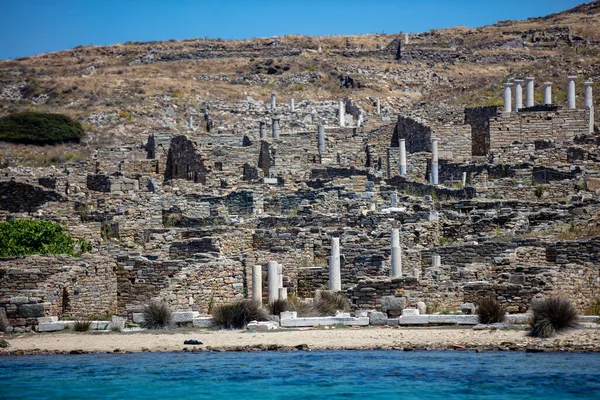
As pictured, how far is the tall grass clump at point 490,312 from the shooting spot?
3269 cm

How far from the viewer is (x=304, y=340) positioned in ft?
108

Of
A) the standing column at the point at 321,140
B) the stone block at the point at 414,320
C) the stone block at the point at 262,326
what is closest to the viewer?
the stone block at the point at 414,320

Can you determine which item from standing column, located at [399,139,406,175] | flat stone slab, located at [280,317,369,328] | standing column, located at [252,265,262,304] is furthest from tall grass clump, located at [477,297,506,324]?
standing column, located at [399,139,406,175]

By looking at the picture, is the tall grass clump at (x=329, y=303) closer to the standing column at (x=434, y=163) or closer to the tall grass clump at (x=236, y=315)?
the tall grass clump at (x=236, y=315)

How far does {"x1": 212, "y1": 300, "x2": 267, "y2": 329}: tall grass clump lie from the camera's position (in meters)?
34.5

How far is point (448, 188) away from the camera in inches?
1865

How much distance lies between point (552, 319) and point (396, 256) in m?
6.76

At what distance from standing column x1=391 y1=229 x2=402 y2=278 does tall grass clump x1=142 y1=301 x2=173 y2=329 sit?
5324 millimetres

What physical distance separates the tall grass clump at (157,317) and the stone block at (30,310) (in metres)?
2.43

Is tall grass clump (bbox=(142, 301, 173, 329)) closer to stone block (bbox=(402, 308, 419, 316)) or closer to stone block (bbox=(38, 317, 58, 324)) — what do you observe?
stone block (bbox=(38, 317, 58, 324))

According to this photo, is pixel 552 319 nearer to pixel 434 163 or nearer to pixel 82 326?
pixel 82 326

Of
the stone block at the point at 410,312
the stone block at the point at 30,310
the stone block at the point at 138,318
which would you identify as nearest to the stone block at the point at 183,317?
the stone block at the point at 138,318

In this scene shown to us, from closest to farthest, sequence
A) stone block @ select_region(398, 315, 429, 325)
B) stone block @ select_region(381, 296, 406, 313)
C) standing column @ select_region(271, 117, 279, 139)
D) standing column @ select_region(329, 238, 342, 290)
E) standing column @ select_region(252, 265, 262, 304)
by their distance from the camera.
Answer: stone block @ select_region(398, 315, 429, 325)
stone block @ select_region(381, 296, 406, 313)
standing column @ select_region(252, 265, 262, 304)
standing column @ select_region(329, 238, 342, 290)
standing column @ select_region(271, 117, 279, 139)

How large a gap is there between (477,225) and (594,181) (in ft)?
16.9
